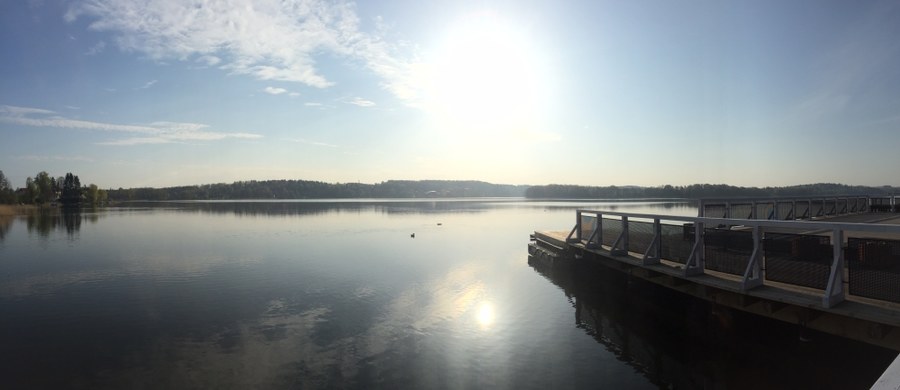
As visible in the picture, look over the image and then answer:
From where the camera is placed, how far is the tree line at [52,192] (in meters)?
119

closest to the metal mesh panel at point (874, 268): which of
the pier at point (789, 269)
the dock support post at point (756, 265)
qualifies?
the pier at point (789, 269)

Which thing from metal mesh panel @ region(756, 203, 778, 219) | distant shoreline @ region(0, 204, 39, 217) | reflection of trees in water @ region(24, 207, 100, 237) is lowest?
reflection of trees in water @ region(24, 207, 100, 237)

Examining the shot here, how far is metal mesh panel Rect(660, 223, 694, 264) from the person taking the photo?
11852 mm

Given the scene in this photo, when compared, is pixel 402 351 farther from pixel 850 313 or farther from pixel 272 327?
pixel 850 313

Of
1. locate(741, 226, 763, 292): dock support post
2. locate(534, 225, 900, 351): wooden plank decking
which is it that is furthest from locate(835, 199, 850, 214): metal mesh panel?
locate(741, 226, 763, 292): dock support post

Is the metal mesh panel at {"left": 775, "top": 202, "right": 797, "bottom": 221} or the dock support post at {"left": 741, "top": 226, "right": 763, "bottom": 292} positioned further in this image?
the metal mesh panel at {"left": 775, "top": 202, "right": 797, "bottom": 221}

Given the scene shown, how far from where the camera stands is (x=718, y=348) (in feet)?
34.6

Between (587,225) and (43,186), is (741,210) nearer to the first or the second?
(587,225)

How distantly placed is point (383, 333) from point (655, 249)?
7298 mm

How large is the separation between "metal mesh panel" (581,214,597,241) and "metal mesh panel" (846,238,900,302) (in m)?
9.34

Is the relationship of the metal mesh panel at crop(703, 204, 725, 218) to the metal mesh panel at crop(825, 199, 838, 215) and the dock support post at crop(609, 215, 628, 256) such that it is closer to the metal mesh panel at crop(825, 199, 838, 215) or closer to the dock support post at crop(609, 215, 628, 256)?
the dock support post at crop(609, 215, 628, 256)

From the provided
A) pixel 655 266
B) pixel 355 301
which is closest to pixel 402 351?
pixel 355 301

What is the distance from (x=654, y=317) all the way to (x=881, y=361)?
4944 mm

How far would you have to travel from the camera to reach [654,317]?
1347 centimetres
